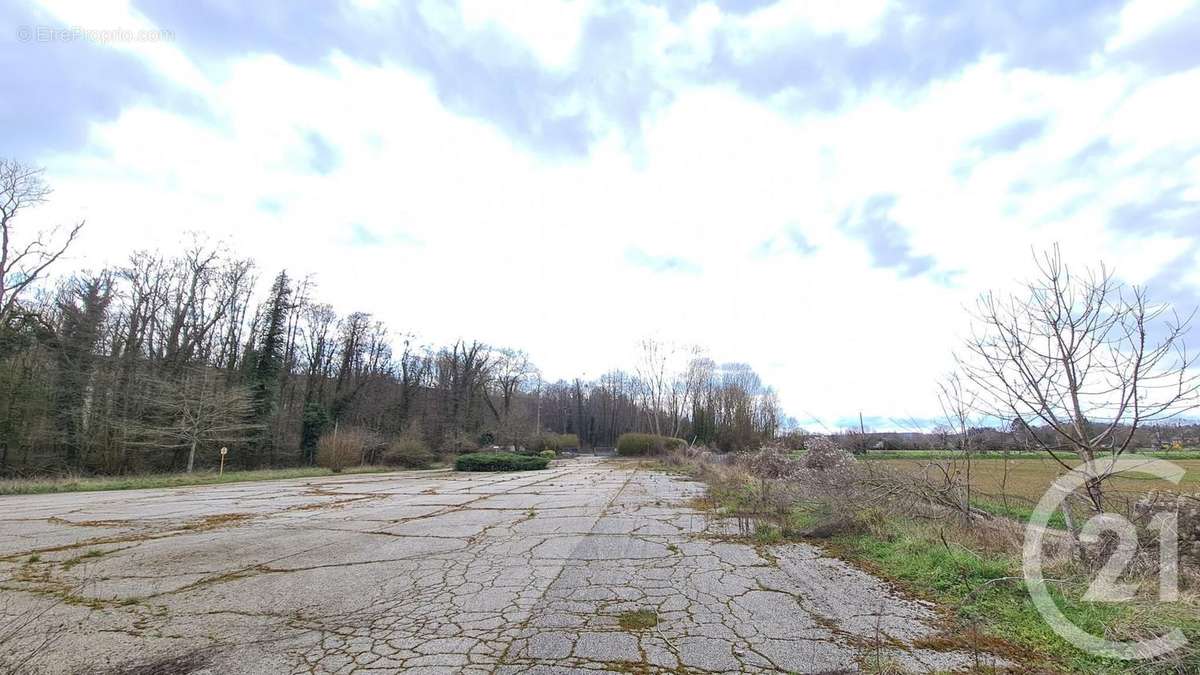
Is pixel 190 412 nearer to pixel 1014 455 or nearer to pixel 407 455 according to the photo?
pixel 407 455

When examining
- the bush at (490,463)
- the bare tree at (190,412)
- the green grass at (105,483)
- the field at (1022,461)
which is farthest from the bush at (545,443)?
the field at (1022,461)

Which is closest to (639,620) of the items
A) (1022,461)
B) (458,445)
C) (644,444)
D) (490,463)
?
(1022,461)

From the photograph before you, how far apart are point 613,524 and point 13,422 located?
33.0 m

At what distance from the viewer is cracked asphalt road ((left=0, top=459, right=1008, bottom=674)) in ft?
12.8

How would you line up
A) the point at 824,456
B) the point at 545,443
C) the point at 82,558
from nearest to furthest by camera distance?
the point at 82,558, the point at 824,456, the point at 545,443

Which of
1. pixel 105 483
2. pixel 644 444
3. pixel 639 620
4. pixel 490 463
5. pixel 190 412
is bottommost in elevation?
pixel 105 483

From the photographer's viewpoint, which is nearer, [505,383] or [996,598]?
[996,598]

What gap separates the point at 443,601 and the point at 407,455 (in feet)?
117

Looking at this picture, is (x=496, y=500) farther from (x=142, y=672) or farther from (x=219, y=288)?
(x=219, y=288)

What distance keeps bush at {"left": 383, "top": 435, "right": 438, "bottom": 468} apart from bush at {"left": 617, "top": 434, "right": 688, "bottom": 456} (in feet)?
54.6

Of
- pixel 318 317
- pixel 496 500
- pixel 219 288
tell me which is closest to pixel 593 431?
pixel 318 317

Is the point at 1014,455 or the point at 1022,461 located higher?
the point at 1014,455

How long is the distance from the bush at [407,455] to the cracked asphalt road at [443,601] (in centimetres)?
2851

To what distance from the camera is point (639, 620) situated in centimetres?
468
